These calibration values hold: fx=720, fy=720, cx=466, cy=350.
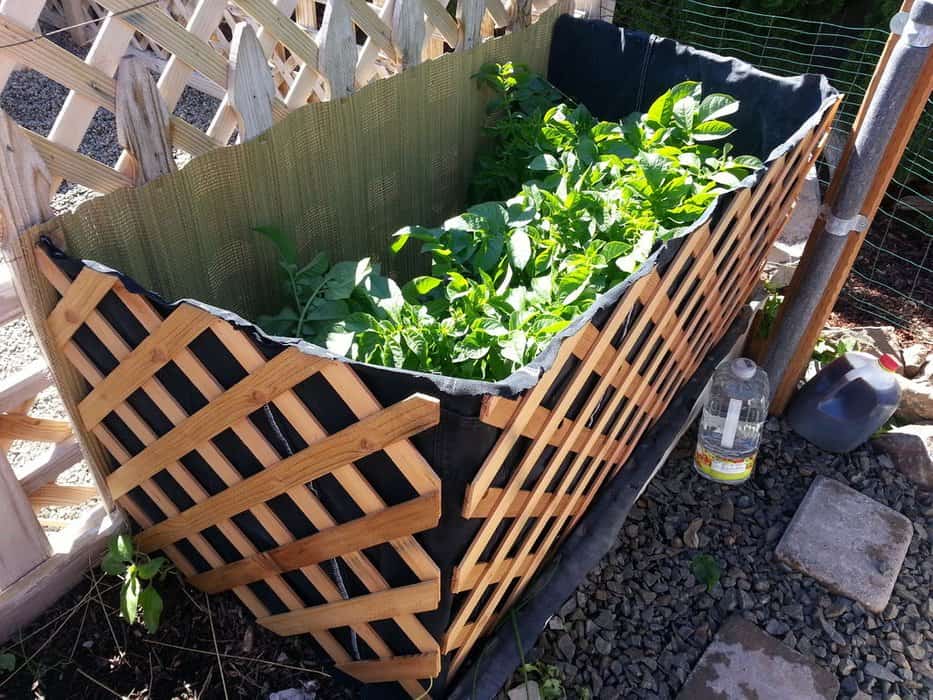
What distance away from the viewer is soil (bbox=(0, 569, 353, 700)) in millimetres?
1830

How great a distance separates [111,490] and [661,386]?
65.6 inches

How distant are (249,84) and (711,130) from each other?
55.1 inches

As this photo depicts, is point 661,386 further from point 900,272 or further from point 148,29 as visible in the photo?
point 900,272

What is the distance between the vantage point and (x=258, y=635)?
6.44 feet

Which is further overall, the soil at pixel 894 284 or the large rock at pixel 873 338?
the soil at pixel 894 284

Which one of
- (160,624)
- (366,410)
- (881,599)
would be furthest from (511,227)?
(881,599)

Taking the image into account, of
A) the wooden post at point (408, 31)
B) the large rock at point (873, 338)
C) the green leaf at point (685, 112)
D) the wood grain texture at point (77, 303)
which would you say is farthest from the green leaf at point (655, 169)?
the large rock at point (873, 338)

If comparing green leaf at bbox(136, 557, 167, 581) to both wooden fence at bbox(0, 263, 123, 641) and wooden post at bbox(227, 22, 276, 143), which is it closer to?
wooden fence at bbox(0, 263, 123, 641)

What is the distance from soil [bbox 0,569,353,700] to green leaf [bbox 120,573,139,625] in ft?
0.43

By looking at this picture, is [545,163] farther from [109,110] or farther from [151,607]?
[151,607]

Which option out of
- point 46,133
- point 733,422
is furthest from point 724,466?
point 46,133

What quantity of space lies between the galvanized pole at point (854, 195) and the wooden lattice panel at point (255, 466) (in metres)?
1.81

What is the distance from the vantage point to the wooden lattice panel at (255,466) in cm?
128

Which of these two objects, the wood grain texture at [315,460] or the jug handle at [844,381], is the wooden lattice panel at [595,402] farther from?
the jug handle at [844,381]
